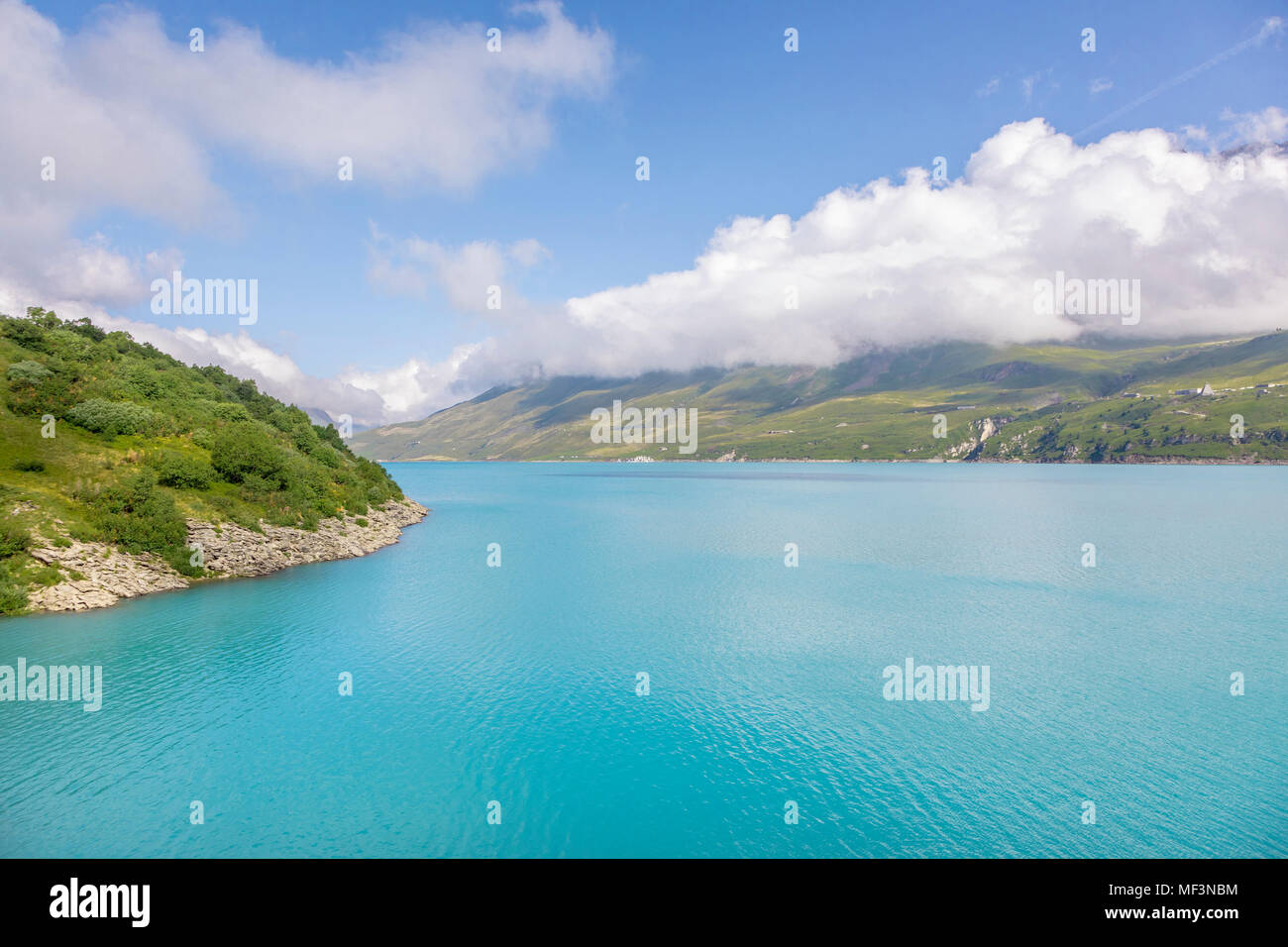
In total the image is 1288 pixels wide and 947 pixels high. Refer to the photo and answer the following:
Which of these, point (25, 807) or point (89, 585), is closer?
point (25, 807)

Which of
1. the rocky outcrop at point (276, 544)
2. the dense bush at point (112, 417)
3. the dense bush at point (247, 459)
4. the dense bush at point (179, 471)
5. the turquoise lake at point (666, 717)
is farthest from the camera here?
the dense bush at point (247, 459)

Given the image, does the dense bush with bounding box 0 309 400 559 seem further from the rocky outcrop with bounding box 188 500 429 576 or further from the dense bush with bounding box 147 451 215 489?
the rocky outcrop with bounding box 188 500 429 576

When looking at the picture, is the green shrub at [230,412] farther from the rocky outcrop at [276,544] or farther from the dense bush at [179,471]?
the rocky outcrop at [276,544]

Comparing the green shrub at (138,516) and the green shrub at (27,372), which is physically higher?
the green shrub at (27,372)

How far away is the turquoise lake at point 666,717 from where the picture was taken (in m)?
20.9

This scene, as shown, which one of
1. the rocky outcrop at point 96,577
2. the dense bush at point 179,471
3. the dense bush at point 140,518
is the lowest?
the rocky outcrop at point 96,577

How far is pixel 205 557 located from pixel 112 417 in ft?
59.0

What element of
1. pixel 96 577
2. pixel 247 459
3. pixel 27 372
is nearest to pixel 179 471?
pixel 247 459

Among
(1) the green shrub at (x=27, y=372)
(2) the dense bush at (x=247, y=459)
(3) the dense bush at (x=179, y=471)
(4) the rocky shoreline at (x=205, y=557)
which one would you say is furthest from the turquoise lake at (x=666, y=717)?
(1) the green shrub at (x=27, y=372)

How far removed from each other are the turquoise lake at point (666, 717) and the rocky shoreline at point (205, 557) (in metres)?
2.31
